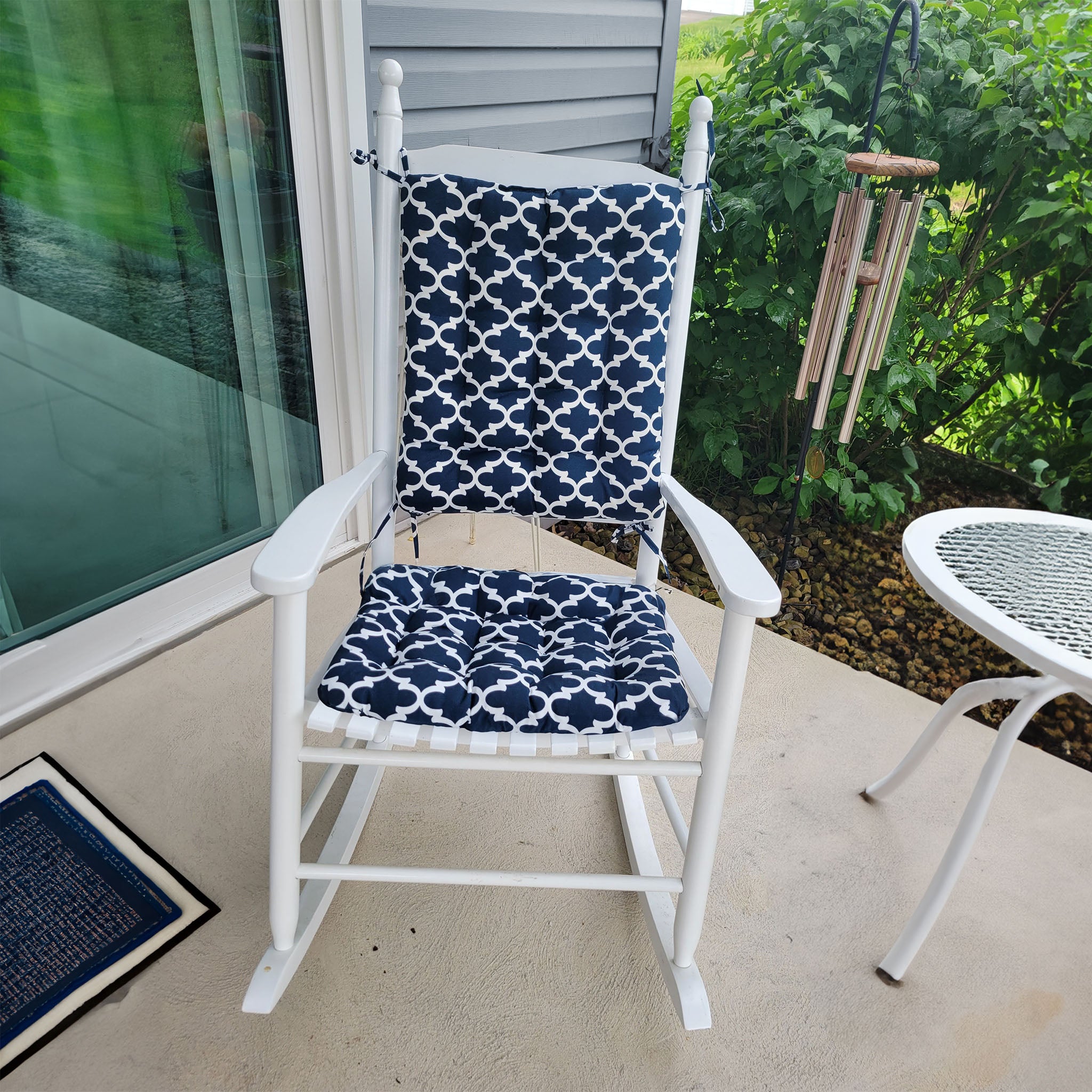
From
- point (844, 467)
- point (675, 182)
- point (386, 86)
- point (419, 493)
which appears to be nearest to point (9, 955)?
point (419, 493)

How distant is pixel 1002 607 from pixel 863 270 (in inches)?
33.3

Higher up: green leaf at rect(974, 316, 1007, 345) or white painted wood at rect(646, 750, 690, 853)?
green leaf at rect(974, 316, 1007, 345)

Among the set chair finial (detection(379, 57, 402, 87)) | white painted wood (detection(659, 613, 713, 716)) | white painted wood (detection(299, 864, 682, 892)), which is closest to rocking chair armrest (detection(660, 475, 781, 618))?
white painted wood (detection(659, 613, 713, 716))

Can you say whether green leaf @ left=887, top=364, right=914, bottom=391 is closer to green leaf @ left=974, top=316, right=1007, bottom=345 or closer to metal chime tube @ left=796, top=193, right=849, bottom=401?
green leaf @ left=974, top=316, right=1007, bottom=345

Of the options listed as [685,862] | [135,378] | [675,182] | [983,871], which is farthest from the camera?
[135,378]


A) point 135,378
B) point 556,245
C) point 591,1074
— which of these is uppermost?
point 556,245

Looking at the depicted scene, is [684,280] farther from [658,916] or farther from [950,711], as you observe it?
[658,916]

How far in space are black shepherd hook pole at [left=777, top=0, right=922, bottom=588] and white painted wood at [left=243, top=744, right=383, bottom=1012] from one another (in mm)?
1137

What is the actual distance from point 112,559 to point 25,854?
2.00 ft

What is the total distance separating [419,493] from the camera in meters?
1.31

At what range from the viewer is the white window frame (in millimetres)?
1597

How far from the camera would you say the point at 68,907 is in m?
1.22

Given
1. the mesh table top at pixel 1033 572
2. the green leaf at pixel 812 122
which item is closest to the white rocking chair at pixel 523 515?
the mesh table top at pixel 1033 572

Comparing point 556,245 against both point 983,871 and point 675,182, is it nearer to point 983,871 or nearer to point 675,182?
point 675,182
